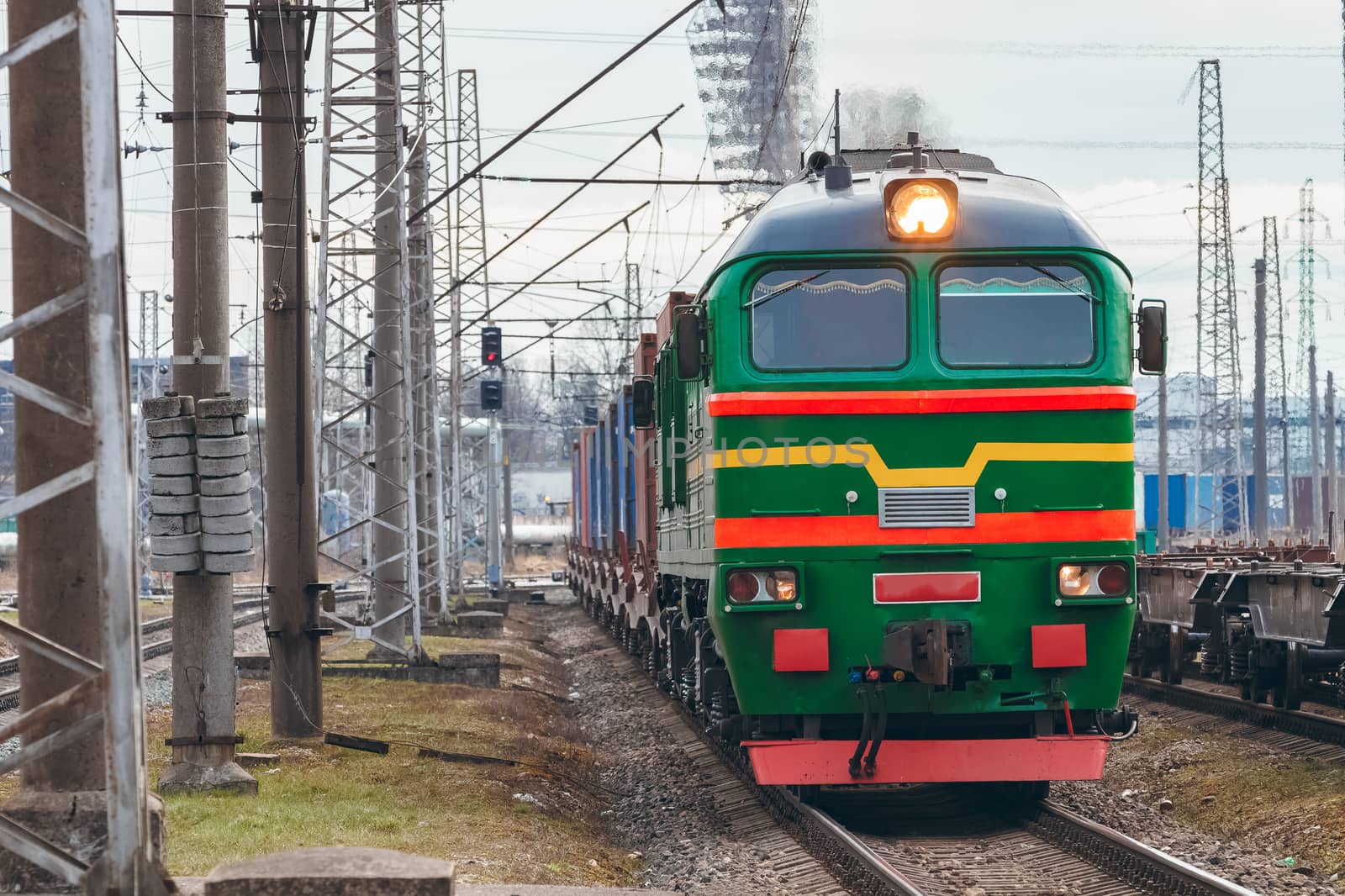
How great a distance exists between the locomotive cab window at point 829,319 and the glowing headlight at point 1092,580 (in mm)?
1481

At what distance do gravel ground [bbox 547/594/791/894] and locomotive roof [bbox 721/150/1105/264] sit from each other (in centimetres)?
340

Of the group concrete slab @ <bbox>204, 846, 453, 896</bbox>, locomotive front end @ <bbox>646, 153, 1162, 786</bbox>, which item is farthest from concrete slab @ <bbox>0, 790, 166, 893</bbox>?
locomotive front end @ <bbox>646, 153, 1162, 786</bbox>

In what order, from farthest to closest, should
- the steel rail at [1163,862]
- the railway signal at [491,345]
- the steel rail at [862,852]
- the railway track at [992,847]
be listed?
the railway signal at [491,345] < the railway track at [992,847] < the steel rail at [862,852] < the steel rail at [1163,862]

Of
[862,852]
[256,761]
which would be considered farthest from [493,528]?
[862,852]

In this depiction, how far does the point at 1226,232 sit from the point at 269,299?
38.9 meters

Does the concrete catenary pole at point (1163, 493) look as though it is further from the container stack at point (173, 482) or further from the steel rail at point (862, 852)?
the container stack at point (173, 482)

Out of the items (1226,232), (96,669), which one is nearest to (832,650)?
(96,669)

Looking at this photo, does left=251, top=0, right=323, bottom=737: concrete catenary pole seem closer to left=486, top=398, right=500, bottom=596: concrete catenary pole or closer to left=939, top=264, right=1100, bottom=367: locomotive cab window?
left=939, top=264, right=1100, bottom=367: locomotive cab window

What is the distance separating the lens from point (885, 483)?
968 cm

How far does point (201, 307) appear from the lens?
1118 cm

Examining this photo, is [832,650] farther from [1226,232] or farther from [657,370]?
[1226,232]

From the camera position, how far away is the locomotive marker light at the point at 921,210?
32.3ft

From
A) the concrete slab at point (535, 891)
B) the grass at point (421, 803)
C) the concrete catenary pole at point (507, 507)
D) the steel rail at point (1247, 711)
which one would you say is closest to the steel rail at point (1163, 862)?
the concrete slab at point (535, 891)

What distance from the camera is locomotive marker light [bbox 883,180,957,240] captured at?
32.3ft
